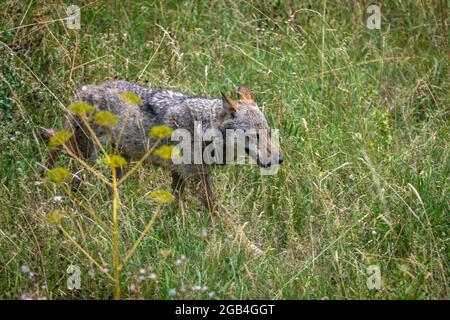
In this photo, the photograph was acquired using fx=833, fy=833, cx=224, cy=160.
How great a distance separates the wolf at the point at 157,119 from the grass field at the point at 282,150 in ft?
0.62

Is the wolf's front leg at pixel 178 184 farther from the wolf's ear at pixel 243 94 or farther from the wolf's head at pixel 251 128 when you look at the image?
the wolf's ear at pixel 243 94

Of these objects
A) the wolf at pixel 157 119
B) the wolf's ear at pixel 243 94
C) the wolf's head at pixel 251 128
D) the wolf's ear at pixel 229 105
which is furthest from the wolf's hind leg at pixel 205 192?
the wolf's ear at pixel 243 94

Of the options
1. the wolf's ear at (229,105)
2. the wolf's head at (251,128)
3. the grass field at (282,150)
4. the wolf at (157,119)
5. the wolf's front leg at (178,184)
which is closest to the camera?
the grass field at (282,150)

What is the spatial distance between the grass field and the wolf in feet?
0.62

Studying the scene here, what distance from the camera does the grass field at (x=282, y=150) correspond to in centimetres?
529

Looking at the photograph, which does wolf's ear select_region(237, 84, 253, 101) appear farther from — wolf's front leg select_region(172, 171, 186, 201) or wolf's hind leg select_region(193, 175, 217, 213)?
wolf's front leg select_region(172, 171, 186, 201)

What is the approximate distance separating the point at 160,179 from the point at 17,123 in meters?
1.28

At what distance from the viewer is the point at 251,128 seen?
6301mm

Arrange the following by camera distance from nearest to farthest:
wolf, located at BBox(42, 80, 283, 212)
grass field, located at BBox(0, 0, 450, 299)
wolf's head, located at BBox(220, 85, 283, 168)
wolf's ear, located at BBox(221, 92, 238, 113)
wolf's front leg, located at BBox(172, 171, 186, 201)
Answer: grass field, located at BBox(0, 0, 450, 299) < wolf's head, located at BBox(220, 85, 283, 168) < wolf's ear, located at BBox(221, 92, 238, 113) < wolf, located at BBox(42, 80, 283, 212) < wolf's front leg, located at BBox(172, 171, 186, 201)

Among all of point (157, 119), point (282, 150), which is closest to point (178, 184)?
point (157, 119)

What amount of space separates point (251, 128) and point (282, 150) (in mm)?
576

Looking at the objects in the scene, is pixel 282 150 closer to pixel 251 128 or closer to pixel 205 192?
pixel 251 128

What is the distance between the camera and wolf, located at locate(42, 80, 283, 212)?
21.2 feet

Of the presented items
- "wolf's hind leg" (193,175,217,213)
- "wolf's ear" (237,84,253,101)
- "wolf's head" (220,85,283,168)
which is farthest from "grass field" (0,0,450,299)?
"wolf's ear" (237,84,253,101)
